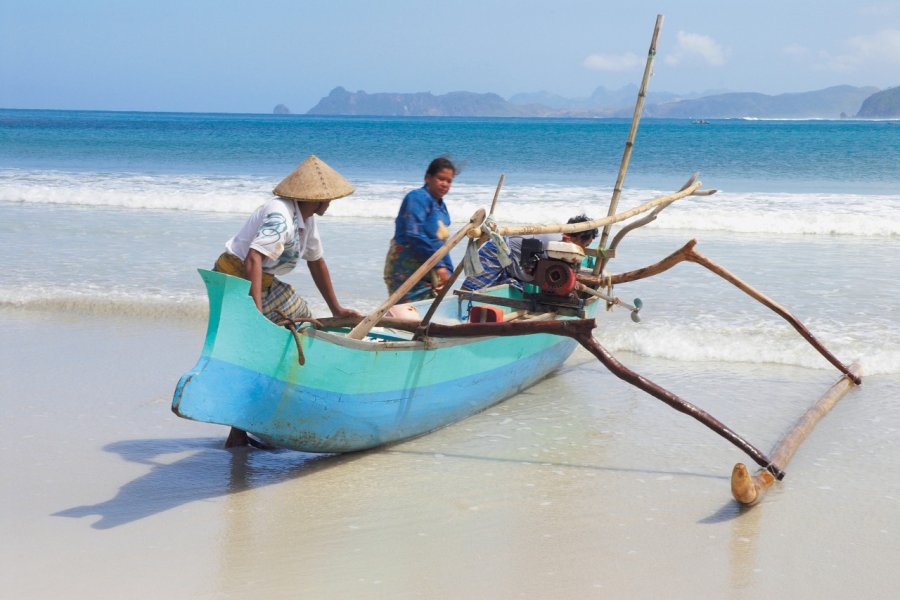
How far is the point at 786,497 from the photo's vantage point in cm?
386

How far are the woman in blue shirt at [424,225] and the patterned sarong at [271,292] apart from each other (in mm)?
1157

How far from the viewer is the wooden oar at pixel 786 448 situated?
362 centimetres

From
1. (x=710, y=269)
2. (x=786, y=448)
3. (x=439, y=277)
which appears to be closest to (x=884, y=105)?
(x=710, y=269)

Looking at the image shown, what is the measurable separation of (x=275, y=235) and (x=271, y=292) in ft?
1.06

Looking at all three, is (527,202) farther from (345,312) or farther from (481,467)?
(481,467)

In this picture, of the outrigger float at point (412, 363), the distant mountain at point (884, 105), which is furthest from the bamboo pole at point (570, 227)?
the distant mountain at point (884, 105)

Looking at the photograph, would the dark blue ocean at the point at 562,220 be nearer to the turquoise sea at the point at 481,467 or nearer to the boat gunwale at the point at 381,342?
the turquoise sea at the point at 481,467

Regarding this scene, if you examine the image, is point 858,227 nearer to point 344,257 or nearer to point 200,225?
point 344,257

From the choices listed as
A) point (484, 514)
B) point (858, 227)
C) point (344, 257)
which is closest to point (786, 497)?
point (484, 514)

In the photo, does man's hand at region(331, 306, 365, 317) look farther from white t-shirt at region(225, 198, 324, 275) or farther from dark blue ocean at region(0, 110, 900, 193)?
dark blue ocean at region(0, 110, 900, 193)

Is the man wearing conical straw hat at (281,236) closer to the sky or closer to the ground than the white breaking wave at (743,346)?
closer to the sky

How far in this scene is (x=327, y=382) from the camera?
12.3 feet

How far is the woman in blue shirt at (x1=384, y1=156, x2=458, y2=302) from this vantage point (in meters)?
5.04

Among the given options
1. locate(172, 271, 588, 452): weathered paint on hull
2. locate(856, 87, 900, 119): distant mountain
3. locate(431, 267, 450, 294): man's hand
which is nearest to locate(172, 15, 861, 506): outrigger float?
locate(172, 271, 588, 452): weathered paint on hull
